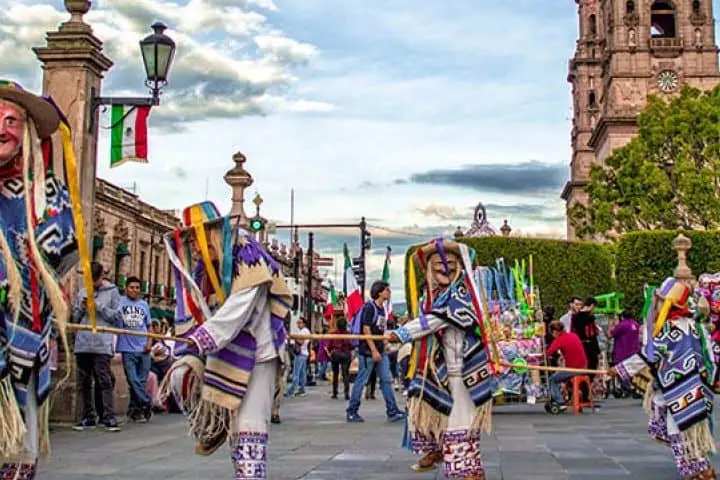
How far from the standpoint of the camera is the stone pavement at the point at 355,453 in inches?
294

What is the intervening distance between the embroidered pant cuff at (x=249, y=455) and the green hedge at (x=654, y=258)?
945 inches

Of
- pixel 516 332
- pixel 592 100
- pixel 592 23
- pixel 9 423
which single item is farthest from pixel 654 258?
pixel 592 23

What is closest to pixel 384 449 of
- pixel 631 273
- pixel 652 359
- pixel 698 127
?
pixel 652 359

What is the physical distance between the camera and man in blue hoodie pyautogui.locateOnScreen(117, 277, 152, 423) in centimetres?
1186

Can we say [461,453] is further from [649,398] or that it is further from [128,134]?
[128,134]

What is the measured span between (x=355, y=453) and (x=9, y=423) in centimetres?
553

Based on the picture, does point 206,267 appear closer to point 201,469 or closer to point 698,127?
point 201,469

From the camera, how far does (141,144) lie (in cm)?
1173

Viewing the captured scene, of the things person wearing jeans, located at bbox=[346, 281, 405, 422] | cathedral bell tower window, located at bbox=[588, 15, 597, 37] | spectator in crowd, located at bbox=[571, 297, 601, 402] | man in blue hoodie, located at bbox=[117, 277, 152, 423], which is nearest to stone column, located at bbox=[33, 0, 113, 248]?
man in blue hoodie, located at bbox=[117, 277, 152, 423]

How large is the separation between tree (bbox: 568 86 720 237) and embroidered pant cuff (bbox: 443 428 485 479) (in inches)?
1183

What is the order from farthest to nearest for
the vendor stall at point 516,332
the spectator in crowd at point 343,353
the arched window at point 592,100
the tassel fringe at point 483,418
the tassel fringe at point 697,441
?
the arched window at point 592,100
the spectator in crowd at point 343,353
the vendor stall at point 516,332
the tassel fringe at point 697,441
the tassel fringe at point 483,418

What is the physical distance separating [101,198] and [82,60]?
34.8 m

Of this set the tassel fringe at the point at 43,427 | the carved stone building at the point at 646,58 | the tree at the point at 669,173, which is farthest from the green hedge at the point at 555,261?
the carved stone building at the point at 646,58

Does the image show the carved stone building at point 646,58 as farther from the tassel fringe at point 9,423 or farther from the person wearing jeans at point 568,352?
the tassel fringe at point 9,423
